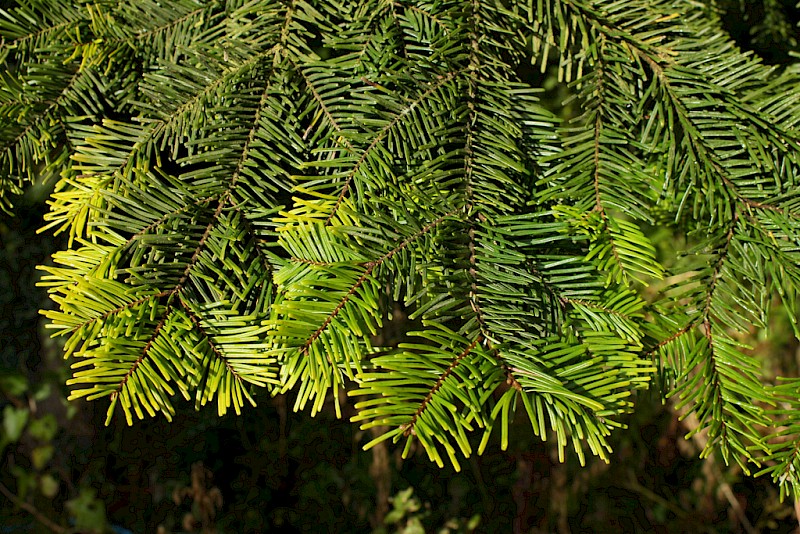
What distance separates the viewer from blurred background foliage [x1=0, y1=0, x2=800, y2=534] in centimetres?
204

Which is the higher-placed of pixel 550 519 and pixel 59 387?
pixel 59 387

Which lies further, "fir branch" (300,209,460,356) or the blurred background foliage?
the blurred background foliage

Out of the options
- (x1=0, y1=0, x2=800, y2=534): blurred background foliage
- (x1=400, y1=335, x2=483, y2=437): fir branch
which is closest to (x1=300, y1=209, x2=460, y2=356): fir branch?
(x1=400, y1=335, x2=483, y2=437): fir branch

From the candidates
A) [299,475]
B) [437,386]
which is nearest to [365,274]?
[437,386]

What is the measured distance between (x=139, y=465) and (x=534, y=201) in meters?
2.21

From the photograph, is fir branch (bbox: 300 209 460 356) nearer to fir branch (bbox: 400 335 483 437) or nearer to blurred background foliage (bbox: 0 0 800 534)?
fir branch (bbox: 400 335 483 437)

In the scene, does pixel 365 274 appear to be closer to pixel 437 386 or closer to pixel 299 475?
pixel 437 386

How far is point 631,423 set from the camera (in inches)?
90.4

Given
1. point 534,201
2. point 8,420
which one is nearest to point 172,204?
point 534,201

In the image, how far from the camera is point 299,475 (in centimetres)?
227

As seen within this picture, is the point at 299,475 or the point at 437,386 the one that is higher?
the point at 437,386

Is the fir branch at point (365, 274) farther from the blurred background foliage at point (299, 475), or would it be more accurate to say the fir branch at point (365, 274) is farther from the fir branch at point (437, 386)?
the blurred background foliage at point (299, 475)

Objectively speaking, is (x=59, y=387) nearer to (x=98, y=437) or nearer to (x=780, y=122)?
(x=98, y=437)

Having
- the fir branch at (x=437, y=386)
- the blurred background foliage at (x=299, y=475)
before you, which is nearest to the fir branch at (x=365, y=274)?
the fir branch at (x=437, y=386)
